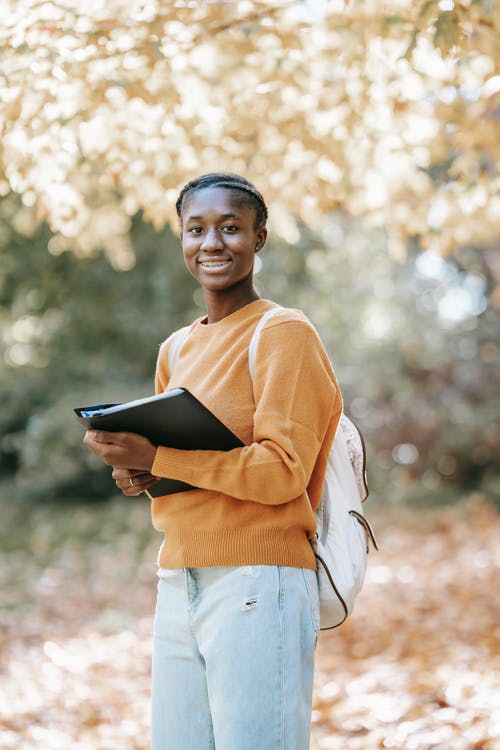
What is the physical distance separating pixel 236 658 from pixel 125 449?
1.77ft

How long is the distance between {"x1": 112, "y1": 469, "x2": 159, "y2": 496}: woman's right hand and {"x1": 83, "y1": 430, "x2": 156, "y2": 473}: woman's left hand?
0.17 feet

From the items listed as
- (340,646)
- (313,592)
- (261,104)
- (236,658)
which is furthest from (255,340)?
(340,646)

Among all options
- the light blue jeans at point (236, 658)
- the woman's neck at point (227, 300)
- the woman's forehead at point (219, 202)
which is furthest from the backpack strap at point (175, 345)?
the light blue jeans at point (236, 658)

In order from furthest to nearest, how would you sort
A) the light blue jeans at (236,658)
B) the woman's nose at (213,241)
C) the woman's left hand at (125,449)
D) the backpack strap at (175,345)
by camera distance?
the backpack strap at (175,345), the woman's nose at (213,241), the woman's left hand at (125,449), the light blue jeans at (236,658)

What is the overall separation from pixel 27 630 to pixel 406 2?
222 inches

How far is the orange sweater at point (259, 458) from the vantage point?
1917 mm

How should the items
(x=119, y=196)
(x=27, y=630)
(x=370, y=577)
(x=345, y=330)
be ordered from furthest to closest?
(x=345, y=330) → (x=119, y=196) → (x=370, y=577) → (x=27, y=630)

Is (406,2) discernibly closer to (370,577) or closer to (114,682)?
(114,682)

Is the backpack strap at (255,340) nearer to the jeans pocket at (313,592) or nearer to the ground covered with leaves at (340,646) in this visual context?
the jeans pocket at (313,592)

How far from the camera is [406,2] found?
153 inches

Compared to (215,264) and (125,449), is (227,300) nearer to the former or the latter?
(215,264)

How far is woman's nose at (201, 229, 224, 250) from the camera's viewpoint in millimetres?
2113

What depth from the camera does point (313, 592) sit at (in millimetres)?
2041

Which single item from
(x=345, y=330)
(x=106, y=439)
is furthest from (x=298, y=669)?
(x=345, y=330)
